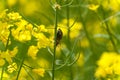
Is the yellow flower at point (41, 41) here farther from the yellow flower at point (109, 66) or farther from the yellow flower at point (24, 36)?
the yellow flower at point (109, 66)

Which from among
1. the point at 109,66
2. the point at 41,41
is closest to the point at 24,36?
the point at 41,41

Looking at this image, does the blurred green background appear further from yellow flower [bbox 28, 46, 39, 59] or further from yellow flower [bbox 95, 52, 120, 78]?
yellow flower [bbox 28, 46, 39, 59]

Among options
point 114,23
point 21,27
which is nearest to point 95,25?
point 114,23

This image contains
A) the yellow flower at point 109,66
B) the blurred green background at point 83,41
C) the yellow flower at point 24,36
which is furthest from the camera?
the blurred green background at point 83,41

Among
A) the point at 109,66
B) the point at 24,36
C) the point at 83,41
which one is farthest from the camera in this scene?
the point at 83,41

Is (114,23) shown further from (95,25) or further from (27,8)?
(27,8)

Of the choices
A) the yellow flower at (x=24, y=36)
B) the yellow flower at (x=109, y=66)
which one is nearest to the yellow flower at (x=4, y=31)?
the yellow flower at (x=24, y=36)

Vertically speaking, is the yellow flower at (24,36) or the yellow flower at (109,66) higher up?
the yellow flower at (24,36)

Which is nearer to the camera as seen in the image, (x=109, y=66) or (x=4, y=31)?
(x=4, y=31)

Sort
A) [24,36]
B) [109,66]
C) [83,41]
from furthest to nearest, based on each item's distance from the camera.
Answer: [83,41] → [109,66] → [24,36]

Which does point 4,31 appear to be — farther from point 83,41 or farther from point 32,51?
point 83,41

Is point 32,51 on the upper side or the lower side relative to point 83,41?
lower

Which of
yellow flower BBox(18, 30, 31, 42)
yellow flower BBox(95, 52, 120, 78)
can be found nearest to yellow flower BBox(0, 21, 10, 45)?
yellow flower BBox(18, 30, 31, 42)
